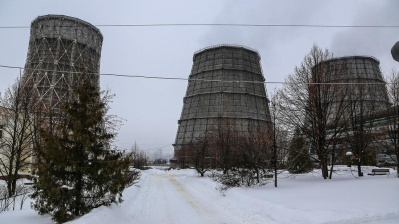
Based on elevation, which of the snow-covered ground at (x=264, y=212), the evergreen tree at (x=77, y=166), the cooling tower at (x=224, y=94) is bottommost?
the snow-covered ground at (x=264, y=212)

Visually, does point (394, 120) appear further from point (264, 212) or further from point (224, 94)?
point (224, 94)

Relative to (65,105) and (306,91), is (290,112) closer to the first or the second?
(306,91)

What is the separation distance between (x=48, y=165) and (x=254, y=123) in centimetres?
4846

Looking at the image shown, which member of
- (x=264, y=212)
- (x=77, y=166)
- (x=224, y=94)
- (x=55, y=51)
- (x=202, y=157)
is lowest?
(x=264, y=212)

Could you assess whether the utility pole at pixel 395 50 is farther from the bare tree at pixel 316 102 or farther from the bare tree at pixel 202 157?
the bare tree at pixel 202 157

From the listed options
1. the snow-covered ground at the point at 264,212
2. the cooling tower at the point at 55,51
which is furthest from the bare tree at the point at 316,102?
the cooling tower at the point at 55,51

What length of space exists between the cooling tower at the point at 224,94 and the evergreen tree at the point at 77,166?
4241cm

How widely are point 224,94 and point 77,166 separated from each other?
4805 cm

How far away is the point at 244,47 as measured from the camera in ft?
208

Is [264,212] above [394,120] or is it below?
below

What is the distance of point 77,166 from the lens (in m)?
8.19

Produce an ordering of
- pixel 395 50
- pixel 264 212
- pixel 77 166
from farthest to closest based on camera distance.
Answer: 1. pixel 264 212
2. pixel 77 166
3. pixel 395 50

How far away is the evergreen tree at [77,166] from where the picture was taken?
25.9 ft

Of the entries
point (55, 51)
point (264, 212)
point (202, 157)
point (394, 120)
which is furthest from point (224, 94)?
point (264, 212)
